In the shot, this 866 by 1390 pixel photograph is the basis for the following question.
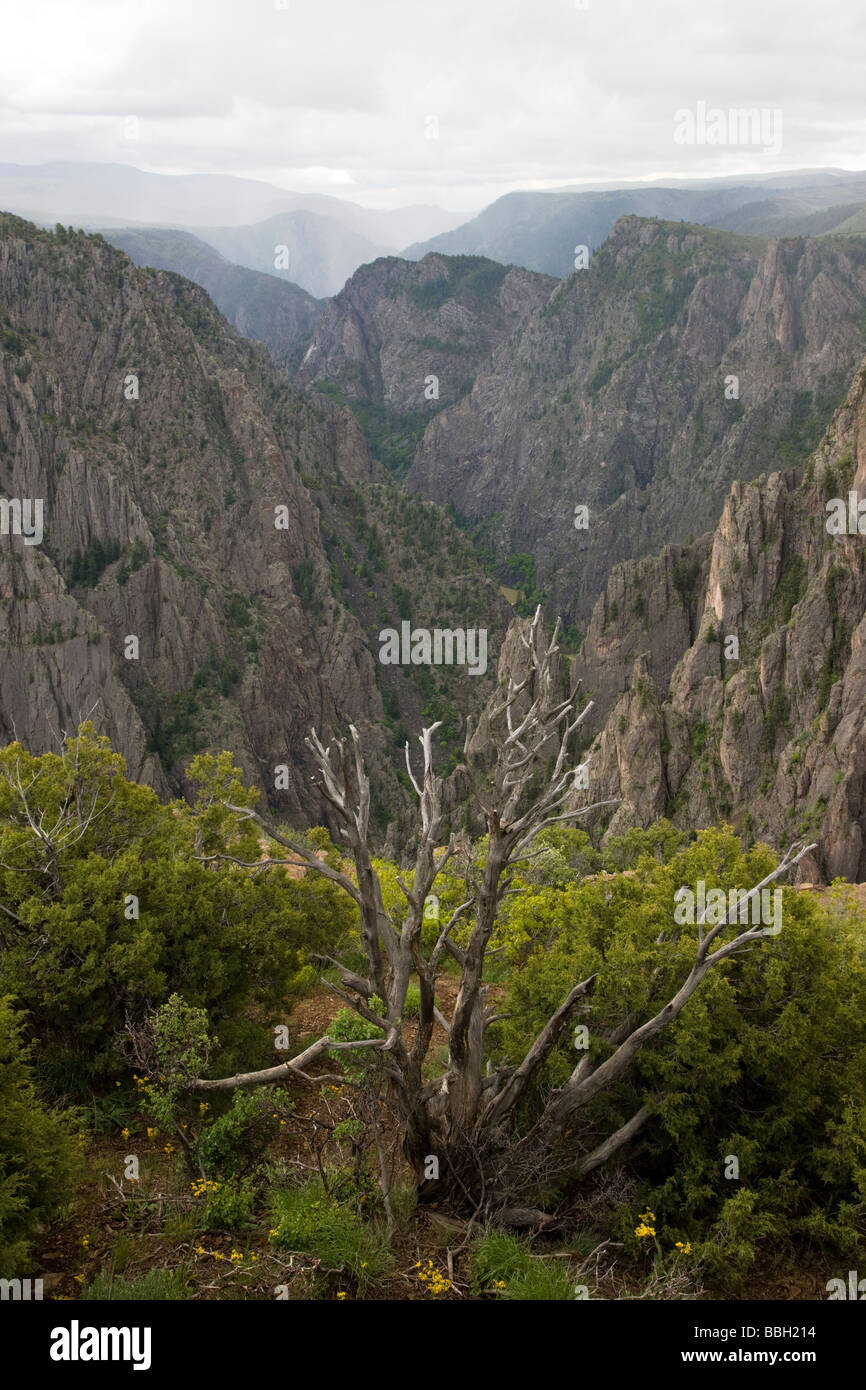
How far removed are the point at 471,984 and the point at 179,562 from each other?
4314 inches

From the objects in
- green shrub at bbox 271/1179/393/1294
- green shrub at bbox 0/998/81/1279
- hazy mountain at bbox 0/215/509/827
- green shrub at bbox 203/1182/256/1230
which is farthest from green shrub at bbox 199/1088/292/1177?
hazy mountain at bbox 0/215/509/827

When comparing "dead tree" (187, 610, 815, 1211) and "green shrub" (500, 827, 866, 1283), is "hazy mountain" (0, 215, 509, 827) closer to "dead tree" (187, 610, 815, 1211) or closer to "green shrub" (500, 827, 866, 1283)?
"green shrub" (500, 827, 866, 1283)

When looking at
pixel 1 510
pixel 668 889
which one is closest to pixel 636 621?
pixel 1 510

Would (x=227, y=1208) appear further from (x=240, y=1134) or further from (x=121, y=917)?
(x=121, y=917)

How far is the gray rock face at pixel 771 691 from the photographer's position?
61.6 m

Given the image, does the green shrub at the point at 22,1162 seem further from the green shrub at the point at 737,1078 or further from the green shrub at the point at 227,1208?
the green shrub at the point at 737,1078

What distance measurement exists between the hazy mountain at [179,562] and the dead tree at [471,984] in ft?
268

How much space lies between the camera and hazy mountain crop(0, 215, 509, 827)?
3942 inches

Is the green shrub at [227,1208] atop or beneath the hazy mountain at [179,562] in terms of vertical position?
beneath

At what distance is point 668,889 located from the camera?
1522 cm

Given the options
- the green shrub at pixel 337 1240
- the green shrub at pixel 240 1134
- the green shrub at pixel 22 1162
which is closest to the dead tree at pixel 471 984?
the green shrub at pixel 240 1134

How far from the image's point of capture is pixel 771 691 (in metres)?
71.9
